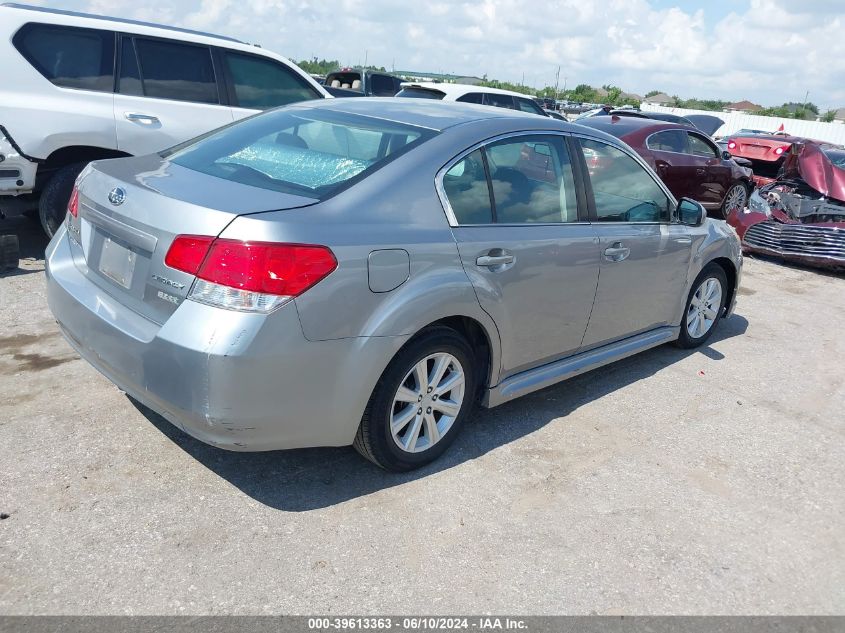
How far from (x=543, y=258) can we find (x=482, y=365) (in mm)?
622

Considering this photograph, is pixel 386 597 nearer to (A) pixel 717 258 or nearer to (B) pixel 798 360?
(A) pixel 717 258

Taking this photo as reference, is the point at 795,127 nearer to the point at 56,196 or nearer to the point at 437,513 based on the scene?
the point at 56,196

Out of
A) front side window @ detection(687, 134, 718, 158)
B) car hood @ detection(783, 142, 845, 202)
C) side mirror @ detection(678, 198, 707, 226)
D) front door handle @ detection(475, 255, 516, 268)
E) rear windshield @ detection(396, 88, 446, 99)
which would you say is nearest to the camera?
front door handle @ detection(475, 255, 516, 268)

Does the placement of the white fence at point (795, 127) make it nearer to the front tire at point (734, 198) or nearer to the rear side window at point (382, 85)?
the rear side window at point (382, 85)

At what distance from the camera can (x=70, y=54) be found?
5871 millimetres

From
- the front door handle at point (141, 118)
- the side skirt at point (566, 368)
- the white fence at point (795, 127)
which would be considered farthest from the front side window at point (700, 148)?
the white fence at point (795, 127)

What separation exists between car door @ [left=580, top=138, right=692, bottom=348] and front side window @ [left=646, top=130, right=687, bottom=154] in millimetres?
5545

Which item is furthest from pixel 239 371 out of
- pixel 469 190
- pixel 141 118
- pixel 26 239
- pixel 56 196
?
pixel 26 239

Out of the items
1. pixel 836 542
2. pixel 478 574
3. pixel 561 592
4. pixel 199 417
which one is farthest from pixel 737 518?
pixel 199 417

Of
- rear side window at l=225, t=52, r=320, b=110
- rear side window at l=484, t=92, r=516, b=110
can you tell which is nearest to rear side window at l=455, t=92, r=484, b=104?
rear side window at l=484, t=92, r=516, b=110

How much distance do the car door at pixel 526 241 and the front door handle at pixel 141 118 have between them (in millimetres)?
3843

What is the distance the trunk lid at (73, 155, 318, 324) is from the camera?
8.89 ft

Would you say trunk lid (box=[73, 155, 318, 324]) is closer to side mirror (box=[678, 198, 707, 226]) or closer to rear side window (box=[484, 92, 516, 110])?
side mirror (box=[678, 198, 707, 226])

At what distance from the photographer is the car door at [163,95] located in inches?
240
